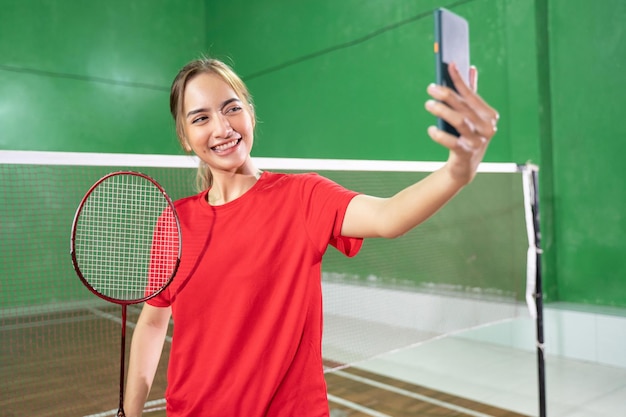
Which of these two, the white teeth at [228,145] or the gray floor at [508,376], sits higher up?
the white teeth at [228,145]

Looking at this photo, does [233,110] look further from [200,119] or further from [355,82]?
[355,82]

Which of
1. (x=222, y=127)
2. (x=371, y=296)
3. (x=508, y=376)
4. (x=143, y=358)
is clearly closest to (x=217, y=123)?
(x=222, y=127)

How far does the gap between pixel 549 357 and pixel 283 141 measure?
4151mm

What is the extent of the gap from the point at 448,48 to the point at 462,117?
0.11 metres

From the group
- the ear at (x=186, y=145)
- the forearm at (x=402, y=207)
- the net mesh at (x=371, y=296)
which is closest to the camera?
the forearm at (x=402, y=207)

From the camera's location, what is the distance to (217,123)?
4.25ft

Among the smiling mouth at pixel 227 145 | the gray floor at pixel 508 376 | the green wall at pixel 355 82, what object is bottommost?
the gray floor at pixel 508 376

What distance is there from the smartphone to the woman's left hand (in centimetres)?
1

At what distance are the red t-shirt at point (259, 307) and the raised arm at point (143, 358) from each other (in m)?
0.15

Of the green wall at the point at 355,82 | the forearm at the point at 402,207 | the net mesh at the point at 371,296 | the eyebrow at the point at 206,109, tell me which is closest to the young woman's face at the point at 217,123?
the eyebrow at the point at 206,109

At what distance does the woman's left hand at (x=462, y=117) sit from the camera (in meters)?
0.79

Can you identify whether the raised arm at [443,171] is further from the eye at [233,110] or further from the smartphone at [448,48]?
the eye at [233,110]

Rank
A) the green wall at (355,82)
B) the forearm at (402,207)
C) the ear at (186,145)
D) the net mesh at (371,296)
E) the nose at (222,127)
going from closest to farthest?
the forearm at (402,207)
the nose at (222,127)
the ear at (186,145)
the net mesh at (371,296)
the green wall at (355,82)

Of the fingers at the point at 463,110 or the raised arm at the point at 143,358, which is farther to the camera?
the raised arm at the point at 143,358
